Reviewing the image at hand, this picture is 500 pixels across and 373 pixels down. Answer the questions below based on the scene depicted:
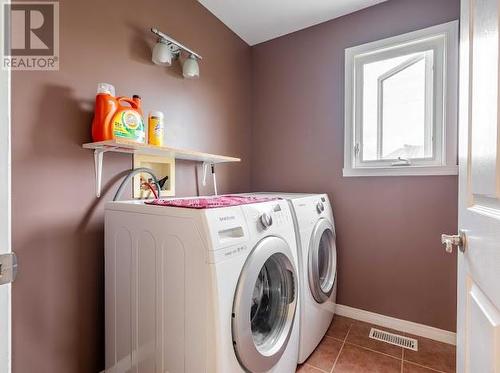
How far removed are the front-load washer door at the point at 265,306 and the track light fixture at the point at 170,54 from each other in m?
1.22

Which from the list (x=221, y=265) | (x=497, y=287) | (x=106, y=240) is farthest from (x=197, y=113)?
(x=497, y=287)

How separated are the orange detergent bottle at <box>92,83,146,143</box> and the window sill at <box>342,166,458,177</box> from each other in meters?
1.56

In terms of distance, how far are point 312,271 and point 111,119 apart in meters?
1.35

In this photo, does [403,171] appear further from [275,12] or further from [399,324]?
[275,12]

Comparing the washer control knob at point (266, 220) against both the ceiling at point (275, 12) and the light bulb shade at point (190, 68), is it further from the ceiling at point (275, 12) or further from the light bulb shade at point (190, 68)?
the ceiling at point (275, 12)

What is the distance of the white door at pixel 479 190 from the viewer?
0.54 meters

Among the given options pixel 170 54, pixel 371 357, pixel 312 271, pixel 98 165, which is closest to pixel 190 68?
pixel 170 54

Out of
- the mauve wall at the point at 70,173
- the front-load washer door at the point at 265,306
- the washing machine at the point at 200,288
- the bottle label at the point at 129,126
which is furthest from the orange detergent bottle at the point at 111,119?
the front-load washer door at the point at 265,306

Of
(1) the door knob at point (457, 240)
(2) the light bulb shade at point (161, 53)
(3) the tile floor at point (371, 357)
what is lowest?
(3) the tile floor at point (371, 357)

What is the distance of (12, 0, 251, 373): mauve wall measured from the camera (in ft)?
3.51

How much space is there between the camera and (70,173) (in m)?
1.21

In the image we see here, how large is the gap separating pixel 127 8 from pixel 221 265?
1502mm

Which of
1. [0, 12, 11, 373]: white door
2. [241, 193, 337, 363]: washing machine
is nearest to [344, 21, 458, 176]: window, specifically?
[241, 193, 337, 363]: washing machine

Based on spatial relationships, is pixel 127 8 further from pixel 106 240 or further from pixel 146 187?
pixel 106 240
